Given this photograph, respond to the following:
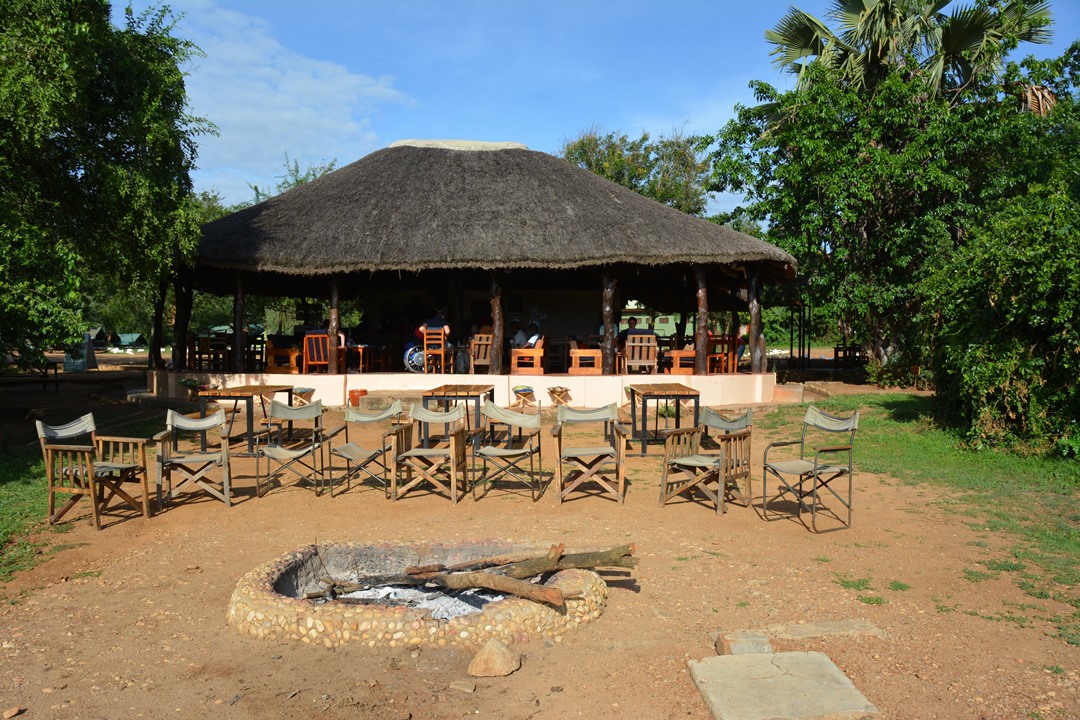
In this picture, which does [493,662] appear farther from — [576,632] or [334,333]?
[334,333]

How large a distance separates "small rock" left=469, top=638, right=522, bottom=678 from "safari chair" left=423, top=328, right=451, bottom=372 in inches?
471

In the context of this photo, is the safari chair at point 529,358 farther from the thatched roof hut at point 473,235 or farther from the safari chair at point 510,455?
the safari chair at point 510,455

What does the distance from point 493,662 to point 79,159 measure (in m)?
10.7

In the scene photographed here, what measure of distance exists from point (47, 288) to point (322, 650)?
731 centimetres

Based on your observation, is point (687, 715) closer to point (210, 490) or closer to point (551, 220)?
point (210, 490)

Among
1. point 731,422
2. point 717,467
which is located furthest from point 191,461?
point 731,422

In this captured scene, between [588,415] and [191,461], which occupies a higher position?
[588,415]

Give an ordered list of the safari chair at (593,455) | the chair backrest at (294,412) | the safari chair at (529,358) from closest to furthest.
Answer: the safari chair at (593,455) < the chair backrest at (294,412) < the safari chair at (529,358)

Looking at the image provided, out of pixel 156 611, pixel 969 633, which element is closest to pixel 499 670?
pixel 156 611

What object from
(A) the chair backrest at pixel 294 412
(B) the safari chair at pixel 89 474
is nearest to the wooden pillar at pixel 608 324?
(A) the chair backrest at pixel 294 412

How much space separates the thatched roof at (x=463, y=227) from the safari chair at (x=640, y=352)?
1.77 m

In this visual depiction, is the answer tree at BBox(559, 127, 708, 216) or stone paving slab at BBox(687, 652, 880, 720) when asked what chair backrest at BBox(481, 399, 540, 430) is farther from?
tree at BBox(559, 127, 708, 216)

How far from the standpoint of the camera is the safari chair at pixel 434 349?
1634cm

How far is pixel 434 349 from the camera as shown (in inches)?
647
